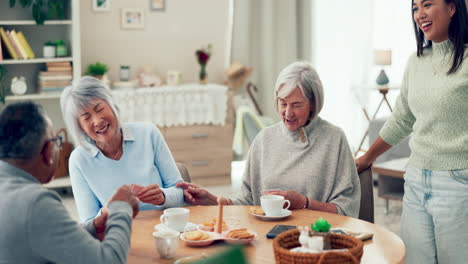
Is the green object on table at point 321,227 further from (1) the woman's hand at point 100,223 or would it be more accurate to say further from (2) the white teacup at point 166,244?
(1) the woman's hand at point 100,223

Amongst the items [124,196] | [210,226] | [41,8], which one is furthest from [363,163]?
[41,8]

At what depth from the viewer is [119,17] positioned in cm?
575

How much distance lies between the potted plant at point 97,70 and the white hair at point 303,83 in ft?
10.7

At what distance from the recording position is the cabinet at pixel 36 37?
16.6 ft

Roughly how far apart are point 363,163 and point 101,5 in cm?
385

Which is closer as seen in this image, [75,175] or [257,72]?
[75,175]

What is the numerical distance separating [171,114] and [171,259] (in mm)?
3835

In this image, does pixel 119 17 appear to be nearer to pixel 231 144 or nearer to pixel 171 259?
pixel 231 144

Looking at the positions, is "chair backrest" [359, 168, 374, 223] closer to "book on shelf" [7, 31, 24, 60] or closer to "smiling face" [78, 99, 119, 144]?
"smiling face" [78, 99, 119, 144]

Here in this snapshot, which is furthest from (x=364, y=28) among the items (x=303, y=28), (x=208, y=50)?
(x=208, y=50)

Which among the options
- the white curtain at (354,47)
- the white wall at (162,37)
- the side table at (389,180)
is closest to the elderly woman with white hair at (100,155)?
the side table at (389,180)

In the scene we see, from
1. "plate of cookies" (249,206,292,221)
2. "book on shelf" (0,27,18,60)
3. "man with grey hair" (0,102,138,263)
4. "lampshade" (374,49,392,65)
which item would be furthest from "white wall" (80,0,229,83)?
"man with grey hair" (0,102,138,263)

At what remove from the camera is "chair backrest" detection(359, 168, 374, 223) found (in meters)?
2.45

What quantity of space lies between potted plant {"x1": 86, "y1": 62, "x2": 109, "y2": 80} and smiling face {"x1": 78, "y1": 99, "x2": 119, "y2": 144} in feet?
10.1
